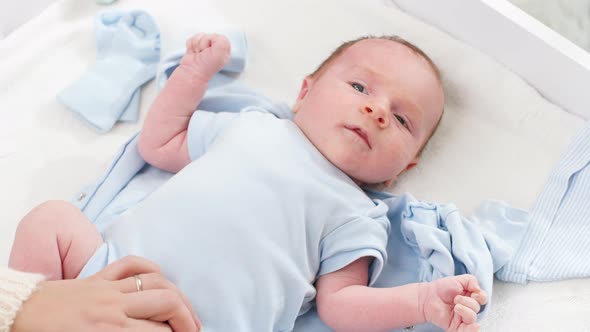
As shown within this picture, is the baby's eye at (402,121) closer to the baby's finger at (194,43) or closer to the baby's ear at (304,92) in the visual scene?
the baby's ear at (304,92)

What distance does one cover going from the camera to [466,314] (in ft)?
3.27

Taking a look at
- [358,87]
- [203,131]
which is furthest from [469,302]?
[203,131]

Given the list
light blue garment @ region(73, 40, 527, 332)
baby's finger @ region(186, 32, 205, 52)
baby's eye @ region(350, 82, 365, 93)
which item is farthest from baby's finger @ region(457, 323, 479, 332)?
baby's finger @ region(186, 32, 205, 52)

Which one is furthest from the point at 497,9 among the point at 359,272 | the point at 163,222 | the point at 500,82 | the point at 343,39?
the point at 163,222

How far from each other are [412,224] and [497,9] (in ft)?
1.66

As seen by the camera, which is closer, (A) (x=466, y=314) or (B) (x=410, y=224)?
(A) (x=466, y=314)

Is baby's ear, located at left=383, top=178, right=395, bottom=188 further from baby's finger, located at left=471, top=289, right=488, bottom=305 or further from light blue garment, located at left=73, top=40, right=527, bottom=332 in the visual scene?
baby's finger, located at left=471, top=289, right=488, bottom=305

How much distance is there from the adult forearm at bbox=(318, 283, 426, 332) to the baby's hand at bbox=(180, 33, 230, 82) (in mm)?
512

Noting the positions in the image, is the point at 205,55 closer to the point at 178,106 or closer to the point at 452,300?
the point at 178,106

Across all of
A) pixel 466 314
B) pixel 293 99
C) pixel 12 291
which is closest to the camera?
pixel 12 291

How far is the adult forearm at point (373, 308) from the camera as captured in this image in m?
1.08

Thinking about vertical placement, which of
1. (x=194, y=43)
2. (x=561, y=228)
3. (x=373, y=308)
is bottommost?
(x=373, y=308)

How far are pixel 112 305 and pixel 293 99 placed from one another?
2.31ft

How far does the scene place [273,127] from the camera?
50.1 inches
